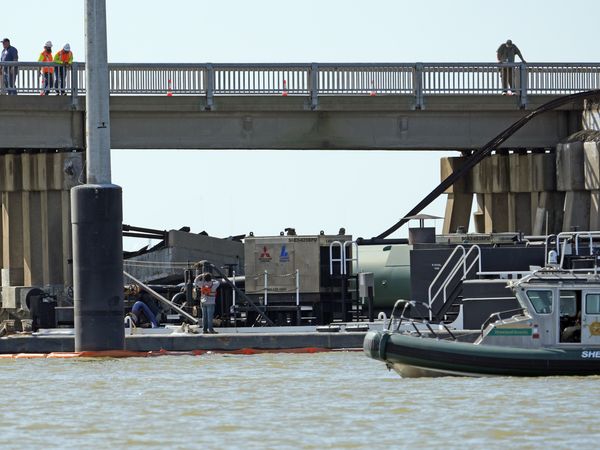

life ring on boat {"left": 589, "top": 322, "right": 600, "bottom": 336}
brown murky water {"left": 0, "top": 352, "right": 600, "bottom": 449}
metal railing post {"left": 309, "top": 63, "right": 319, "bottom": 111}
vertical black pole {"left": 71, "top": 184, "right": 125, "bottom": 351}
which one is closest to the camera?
brown murky water {"left": 0, "top": 352, "right": 600, "bottom": 449}

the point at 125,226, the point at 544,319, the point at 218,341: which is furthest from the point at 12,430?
the point at 125,226

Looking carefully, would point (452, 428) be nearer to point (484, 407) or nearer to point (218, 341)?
point (484, 407)

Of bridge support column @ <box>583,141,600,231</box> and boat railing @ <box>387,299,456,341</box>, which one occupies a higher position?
bridge support column @ <box>583,141,600,231</box>

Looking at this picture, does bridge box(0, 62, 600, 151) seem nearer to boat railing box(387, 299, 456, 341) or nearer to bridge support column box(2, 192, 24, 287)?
bridge support column box(2, 192, 24, 287)

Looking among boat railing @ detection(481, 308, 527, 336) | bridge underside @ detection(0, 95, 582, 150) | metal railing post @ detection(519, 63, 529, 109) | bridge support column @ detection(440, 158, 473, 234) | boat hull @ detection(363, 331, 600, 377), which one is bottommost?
boat hull @ detection(363, 331, 600, 377)

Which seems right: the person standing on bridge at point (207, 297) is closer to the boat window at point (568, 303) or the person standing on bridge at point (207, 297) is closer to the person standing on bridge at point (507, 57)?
the boat window at point (568, 303)

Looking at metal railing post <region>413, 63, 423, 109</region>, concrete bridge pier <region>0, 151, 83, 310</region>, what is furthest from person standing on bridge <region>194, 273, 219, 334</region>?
metal railing post <region>413, 63, 423, 109</region>

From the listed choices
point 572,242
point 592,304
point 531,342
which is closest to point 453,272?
point 572,242

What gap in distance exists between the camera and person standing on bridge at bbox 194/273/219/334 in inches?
1875

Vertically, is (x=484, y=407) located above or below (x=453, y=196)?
below

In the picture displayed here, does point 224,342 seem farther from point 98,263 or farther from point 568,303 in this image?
point 568,303

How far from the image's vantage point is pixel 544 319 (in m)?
39.9

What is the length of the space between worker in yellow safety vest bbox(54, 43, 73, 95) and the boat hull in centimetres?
1830

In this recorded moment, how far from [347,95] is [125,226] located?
7.22 m
